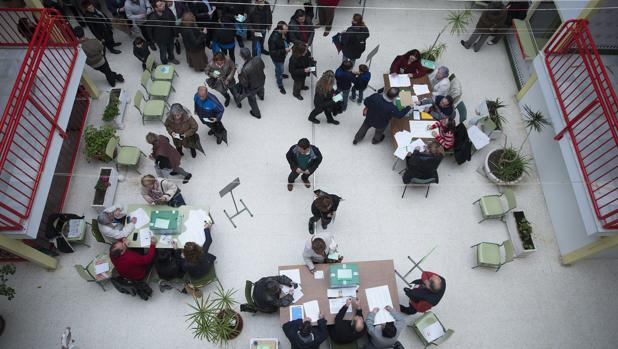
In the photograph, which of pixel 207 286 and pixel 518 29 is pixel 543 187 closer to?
pixel 518 29

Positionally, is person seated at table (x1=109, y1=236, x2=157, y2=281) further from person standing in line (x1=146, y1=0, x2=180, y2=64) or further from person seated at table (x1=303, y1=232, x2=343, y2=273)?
person standing in line (x1=146, y1=0, x2=180, y2=64)

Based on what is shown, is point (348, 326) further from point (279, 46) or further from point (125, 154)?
point (279, 46)

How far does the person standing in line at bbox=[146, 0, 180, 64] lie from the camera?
8.39 meters

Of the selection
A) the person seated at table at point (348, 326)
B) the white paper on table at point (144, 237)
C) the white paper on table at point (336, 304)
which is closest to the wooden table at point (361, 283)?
the white paper on table at point (336, 304)

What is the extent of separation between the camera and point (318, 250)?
5.98m

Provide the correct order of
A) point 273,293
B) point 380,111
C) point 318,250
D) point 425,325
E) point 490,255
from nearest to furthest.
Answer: point 273,293, point 318,250, point 425,325, point 490,255, point 380,111

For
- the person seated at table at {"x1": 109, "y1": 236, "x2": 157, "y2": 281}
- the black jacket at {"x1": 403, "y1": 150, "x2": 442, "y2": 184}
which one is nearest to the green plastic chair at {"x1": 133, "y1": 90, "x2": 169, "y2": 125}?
the person seated at table at {"x1": 109, "y1": 236, "x2": 157, "y2": 281}

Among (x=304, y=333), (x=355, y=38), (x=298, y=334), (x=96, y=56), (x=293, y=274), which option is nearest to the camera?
(x=304, y=333)

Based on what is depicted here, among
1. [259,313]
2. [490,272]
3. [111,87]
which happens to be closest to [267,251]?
[259,313]

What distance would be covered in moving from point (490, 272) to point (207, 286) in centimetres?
480

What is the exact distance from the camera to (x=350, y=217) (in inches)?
300

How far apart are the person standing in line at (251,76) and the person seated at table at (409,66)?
2.72 meters

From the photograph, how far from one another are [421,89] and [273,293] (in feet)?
16.3

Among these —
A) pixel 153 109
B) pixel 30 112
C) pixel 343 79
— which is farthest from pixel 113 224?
pixel 343 79
